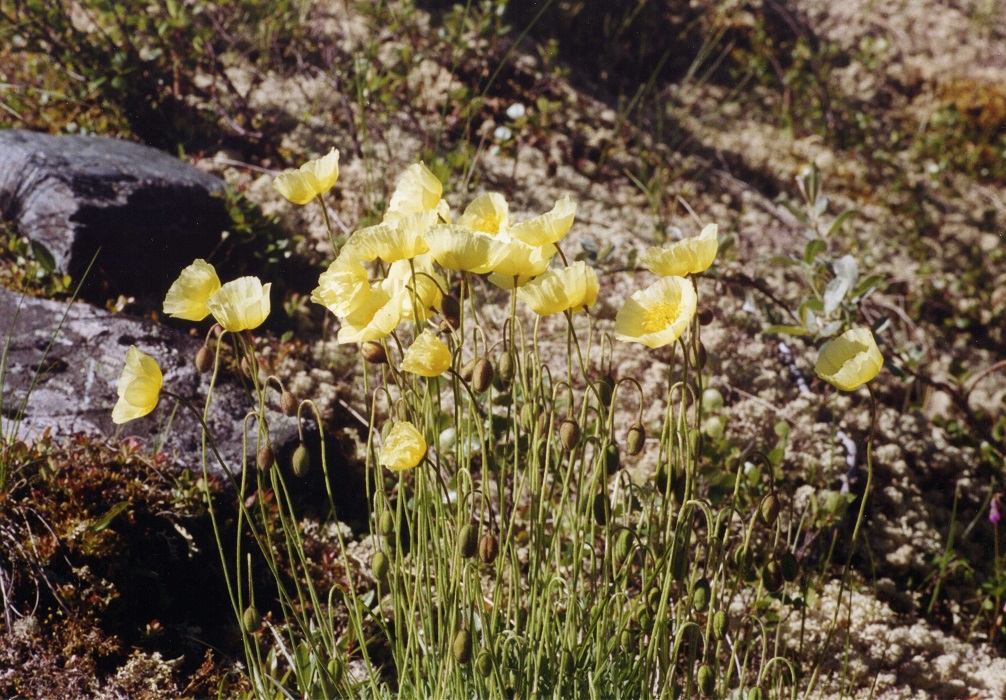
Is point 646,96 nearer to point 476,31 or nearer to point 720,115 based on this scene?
point 720,115

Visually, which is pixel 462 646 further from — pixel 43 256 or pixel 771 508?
pixel 43 256

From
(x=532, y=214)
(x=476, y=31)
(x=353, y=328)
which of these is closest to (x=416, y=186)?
(x=353, y=328)

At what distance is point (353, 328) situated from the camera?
140cm

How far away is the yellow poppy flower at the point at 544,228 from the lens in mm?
1322

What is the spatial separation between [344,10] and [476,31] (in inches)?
25.0

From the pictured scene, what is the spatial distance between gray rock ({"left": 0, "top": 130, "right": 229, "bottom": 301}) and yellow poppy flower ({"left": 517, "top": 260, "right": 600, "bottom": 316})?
1661 mm

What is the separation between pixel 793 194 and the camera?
370 cm

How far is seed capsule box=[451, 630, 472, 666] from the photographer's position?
1344 mm

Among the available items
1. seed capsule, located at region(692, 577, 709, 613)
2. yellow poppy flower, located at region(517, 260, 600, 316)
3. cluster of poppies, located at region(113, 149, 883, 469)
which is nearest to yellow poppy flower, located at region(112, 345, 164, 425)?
cluster of poppies, located at region(113, 149, 883, 469)

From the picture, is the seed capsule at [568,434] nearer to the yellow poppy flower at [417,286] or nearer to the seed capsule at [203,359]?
the yellow poppy flower at [417,286]

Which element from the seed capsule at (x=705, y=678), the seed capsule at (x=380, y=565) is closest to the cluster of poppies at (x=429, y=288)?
the seed capsule at (x=380, y=565)

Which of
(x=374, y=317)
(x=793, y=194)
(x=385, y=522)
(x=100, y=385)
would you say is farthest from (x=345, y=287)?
(x=793, y=194)

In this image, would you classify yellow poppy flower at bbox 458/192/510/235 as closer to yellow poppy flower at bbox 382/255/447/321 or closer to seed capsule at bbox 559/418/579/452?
yellow poppy flower at bbox 382/255/447/321

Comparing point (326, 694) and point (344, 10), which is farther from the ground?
point (344, 10)
